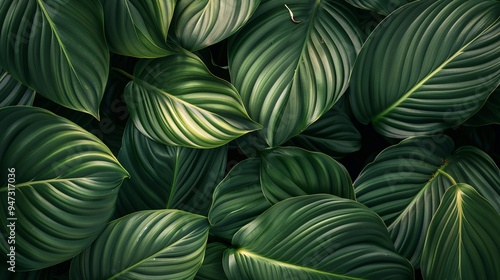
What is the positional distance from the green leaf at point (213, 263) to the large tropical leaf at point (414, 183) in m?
0.24

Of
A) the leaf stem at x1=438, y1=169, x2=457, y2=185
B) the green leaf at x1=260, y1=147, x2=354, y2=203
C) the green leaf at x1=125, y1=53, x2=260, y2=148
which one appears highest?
the green leaf at x1=125, y1=53, x2=260, y2=148

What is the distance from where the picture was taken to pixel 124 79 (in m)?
0.88

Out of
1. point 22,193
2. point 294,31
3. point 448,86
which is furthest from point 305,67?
point 22,193

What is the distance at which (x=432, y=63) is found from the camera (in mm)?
827

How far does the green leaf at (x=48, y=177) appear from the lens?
2.55 ft

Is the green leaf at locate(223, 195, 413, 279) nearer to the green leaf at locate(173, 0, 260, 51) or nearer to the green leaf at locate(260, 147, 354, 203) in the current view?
the green leaf at locate(260, 147, 354, 203)

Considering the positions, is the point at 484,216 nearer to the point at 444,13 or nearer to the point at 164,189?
the point at 444,13

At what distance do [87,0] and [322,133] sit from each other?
420 mm

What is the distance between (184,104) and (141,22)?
0.14 metres

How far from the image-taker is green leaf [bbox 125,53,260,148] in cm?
81

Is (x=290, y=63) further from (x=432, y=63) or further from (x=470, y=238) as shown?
(x=470, y=238)

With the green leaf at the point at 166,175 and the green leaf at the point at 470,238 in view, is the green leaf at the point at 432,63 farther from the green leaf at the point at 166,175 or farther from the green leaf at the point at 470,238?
the green leaf at the point at 166,175

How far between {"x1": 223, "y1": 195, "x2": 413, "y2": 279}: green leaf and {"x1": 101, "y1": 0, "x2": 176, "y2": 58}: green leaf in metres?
0.31

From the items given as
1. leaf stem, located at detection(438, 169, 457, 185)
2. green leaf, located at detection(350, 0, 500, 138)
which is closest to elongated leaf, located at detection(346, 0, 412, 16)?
green leaf, located at detection(350, 0, 500, 138)
